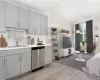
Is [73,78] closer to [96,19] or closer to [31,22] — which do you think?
[31,22]

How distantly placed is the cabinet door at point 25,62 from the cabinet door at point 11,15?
106 centimetres

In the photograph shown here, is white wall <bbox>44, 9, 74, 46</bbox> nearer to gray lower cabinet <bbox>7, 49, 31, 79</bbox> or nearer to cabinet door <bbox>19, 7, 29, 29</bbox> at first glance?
cabinet door <bbox>19, 7, 29, 29</bbox>

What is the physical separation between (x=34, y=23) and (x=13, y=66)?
183cm

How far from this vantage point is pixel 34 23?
333 cm

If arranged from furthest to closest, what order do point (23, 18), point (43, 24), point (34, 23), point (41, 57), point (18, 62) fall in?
point (43, 24) → point (34, 23) → point (41, 57) → point (23, 18) → point (18, 62)

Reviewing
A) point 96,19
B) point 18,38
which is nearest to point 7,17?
point 18,38

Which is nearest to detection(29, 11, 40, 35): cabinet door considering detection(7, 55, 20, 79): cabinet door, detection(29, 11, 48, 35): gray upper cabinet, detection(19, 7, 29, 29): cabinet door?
detection(29, 11, 48, 35): gray upper cabinet

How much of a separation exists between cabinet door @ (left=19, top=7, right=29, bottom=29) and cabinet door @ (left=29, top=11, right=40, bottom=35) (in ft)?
0.63

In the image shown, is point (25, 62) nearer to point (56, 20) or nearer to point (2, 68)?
point (2, 68)

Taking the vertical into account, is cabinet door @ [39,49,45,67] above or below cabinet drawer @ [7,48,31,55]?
below

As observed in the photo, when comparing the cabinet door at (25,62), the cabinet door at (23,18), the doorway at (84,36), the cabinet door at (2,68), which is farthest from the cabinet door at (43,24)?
the doorway at (84,36)

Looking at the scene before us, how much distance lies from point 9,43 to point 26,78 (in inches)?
53.1

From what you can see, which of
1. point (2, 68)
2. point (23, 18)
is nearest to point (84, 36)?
point (23, 18)

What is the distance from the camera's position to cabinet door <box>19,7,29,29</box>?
2812mm
